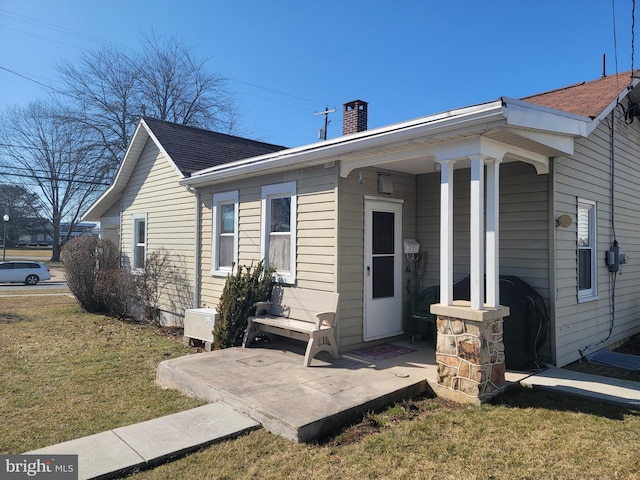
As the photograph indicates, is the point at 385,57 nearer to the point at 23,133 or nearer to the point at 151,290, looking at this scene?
the point at 151,290

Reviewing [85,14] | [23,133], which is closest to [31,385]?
Answer: [85,14]

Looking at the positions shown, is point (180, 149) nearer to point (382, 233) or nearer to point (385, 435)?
point (382, 233)

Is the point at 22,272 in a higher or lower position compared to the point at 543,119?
lower

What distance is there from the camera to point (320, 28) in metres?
12.8

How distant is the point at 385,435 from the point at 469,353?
128cm

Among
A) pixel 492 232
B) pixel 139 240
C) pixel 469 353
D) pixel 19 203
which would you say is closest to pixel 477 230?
pixel 492 232

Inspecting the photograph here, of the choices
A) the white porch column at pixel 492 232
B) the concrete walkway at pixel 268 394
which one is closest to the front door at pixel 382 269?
the concrete walkway at pixel 268 394

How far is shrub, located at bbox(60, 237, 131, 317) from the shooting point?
10688 mm

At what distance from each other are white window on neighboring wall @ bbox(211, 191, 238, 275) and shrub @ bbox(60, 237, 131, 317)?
3.57 metres

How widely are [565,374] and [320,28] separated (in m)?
11.5

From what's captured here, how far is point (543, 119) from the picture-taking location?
4.47m

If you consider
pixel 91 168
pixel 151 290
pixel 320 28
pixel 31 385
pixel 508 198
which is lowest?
pixel 31 385

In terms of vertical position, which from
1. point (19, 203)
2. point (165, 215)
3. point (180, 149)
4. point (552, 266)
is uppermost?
point (19, 203)

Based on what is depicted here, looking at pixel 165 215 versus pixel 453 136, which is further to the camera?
pixel 165 215
